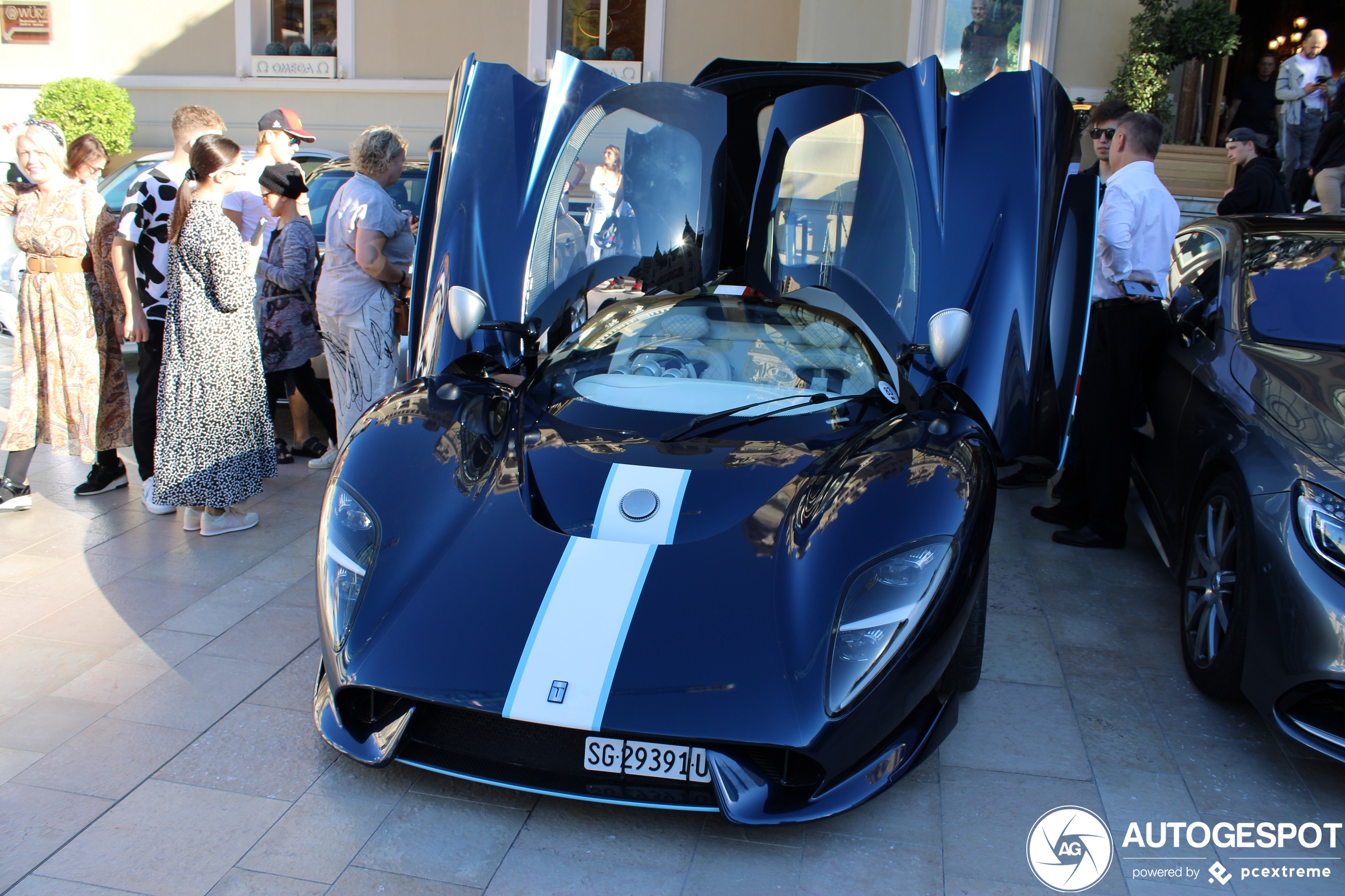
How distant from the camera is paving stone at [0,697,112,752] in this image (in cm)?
279

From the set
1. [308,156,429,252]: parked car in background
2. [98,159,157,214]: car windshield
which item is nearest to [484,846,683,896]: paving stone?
[308,156,429,252]: parked car in background

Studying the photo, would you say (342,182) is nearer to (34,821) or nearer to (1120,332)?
(1120,332)

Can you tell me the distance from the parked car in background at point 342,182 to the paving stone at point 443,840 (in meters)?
5.71

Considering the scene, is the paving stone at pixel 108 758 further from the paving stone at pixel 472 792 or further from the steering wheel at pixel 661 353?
the steering wheel at pixel 661 353

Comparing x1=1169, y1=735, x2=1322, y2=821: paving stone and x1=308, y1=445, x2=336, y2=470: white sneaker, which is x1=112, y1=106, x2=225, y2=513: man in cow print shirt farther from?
x1=1169, y1=735, x2=1322, y2=821: paving stone

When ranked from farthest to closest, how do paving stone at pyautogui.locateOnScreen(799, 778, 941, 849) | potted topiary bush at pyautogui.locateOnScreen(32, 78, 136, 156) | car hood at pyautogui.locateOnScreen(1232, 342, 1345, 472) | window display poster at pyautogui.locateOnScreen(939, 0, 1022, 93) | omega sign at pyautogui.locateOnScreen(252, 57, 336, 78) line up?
omega sign at pyautogui.locateOnScreen(252, 57, 336, 78) → potted topiary bush at pyautogui.locateOnScreen(32, 78, 136, 156) → window display poster at pyautogui.locateOnScreen(939, 0, 1022, 93) → car hood at pyautogui.locateOnScreen(1232, 342, 1345, 472) → paving stone at pyautogui.locateOnScreen(799, 778, 941, 849)

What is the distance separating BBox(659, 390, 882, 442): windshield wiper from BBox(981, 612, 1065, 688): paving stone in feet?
3.45

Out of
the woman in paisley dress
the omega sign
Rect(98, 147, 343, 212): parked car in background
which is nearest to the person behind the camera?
the woman in paisley dress

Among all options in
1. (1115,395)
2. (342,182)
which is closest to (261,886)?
(1115,395)

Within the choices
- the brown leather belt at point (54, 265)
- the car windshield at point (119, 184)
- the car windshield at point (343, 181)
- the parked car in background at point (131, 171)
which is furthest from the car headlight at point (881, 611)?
the car windshield at point (119, 184)

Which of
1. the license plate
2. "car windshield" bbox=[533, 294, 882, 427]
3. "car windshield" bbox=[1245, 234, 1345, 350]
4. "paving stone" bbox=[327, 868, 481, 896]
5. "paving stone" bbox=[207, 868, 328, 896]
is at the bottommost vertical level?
"paving stone" bbox=[327, 868, 481, 896]

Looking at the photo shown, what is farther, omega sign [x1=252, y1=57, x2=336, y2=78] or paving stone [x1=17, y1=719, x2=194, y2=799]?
omega sign [x1=252, y1=57, x2=336, y2=78]

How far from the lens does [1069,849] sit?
8.15ft

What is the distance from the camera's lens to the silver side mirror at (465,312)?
4020 mm
